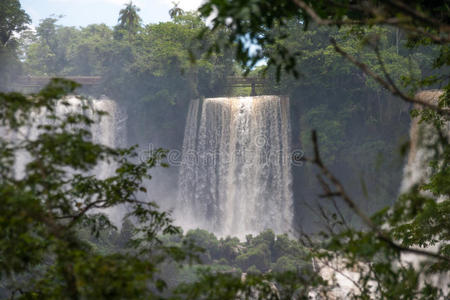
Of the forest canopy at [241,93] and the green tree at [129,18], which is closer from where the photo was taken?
the forest canopy at [241,93]

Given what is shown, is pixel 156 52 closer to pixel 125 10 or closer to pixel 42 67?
pixel 125 10

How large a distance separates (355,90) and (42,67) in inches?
863

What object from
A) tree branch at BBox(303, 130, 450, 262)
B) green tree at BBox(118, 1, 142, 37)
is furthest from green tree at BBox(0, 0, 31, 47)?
tree branch at BBox(303, 130, 450, 262)

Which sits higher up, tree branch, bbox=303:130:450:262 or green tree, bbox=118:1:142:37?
green tree, bbox=118:1:142:37

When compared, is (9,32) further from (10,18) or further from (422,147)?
(422,147)

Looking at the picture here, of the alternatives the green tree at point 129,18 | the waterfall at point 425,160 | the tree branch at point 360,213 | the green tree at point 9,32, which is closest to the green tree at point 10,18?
the green tree at point 9,32

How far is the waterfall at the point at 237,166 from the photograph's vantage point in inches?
693

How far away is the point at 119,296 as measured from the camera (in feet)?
6.84

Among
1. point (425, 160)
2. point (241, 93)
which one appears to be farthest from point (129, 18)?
point (425, 160)

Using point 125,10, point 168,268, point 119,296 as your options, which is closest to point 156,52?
point 125,10

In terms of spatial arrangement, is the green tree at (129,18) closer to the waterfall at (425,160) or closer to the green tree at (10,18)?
the green tree at (10,18)

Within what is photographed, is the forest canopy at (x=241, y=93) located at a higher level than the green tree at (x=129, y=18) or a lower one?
lower

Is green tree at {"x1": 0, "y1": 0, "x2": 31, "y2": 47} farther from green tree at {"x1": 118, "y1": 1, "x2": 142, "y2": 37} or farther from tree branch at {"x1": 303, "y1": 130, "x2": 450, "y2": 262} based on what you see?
tree branch at {"x1": 303, "y1": 130, "x2": 450, "y2": 262}

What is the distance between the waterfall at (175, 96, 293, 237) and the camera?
17.6 meters
